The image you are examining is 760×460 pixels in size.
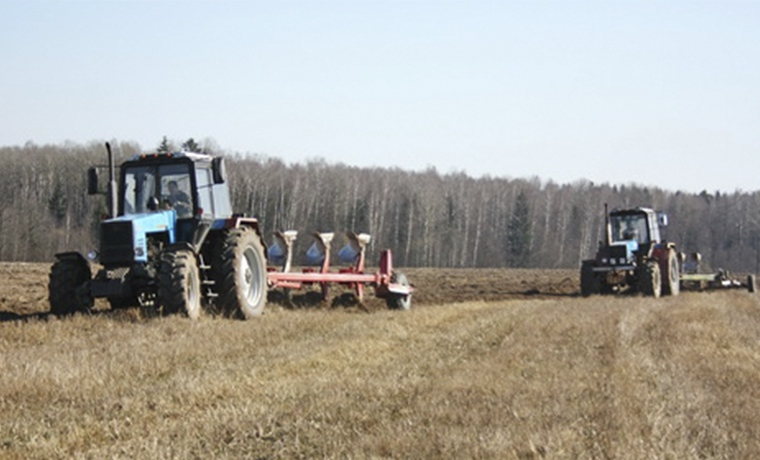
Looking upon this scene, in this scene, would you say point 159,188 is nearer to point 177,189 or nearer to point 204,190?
point 177,189

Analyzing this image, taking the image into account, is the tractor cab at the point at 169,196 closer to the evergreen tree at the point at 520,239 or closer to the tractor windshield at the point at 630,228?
the tractor windshield at the point at 630,228

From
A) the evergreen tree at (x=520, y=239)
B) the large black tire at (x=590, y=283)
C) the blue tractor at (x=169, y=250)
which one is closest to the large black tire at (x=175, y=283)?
the blue tractor at (x=169, y=250)

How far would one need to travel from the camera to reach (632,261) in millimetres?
24844

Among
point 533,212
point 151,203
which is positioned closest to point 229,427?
point 151,203

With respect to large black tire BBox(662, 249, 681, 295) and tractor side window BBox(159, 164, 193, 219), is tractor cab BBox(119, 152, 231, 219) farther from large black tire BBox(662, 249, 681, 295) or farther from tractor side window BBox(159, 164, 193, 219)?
large black tire BBox(662, 249, 681, 295)

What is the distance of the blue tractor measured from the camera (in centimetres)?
1249

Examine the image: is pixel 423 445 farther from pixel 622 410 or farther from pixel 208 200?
pixel 208 200

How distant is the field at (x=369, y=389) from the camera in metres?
5.75

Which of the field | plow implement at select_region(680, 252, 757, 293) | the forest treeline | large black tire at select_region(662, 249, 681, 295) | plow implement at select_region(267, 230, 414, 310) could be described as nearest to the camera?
the field

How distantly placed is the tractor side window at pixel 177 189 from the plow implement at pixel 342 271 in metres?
2.29

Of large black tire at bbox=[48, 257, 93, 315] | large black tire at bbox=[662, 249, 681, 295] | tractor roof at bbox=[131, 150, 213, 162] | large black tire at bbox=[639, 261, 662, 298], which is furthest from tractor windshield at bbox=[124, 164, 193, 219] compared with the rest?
large black tire at bbox=[662, 249, 681, 295]

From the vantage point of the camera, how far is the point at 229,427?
6191 millimetres

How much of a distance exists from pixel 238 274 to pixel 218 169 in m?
1.53

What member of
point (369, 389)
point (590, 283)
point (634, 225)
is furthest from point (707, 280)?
point (369, 389)
